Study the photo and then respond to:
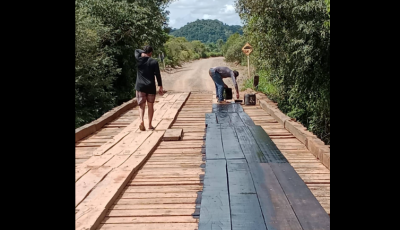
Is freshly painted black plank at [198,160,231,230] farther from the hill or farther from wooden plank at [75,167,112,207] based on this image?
the hill

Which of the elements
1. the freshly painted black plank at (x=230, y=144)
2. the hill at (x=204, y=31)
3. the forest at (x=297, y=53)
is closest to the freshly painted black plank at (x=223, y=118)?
the freshly painted black plank at (x=230, y=144)

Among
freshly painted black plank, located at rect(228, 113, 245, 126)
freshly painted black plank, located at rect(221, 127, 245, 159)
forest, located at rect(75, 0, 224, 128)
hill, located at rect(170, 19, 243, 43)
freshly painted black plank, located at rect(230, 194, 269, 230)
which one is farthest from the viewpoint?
hill, located at rect(170, 19, 243, 43)

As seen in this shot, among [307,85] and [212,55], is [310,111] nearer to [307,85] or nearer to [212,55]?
[307,85]

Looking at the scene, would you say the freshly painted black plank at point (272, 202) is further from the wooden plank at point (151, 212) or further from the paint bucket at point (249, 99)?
the paint bucket at point (249, 99)

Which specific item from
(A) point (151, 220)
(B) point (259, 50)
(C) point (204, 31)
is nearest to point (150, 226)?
(A) point (151, 220)

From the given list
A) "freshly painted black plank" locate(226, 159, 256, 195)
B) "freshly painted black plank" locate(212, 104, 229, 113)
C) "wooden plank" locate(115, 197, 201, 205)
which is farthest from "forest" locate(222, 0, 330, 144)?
"wooden plank" locate(115, 197, 201, 205)

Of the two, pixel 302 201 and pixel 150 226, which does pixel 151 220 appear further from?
pixel 302 201

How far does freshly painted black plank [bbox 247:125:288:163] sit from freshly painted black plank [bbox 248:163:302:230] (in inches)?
16.8

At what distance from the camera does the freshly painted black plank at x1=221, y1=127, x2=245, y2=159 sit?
4.83 meters
